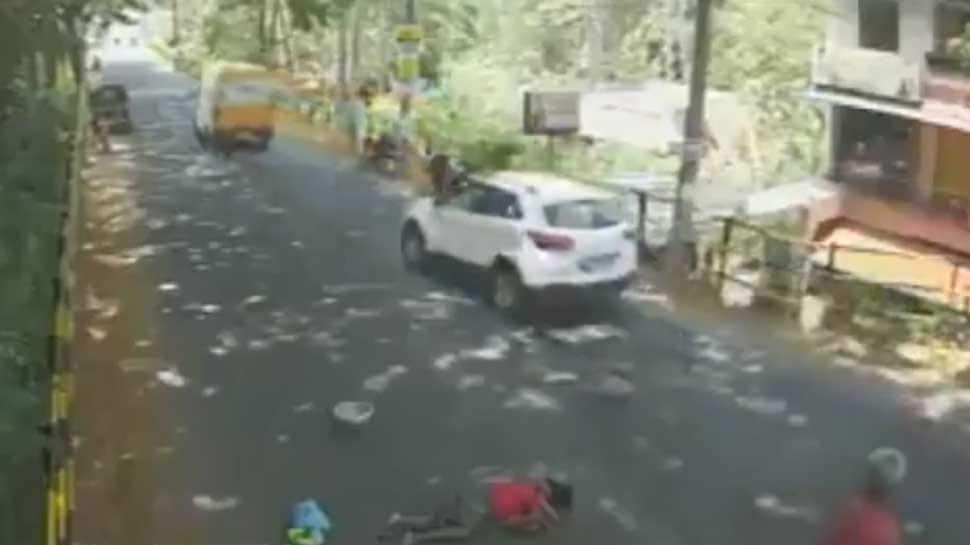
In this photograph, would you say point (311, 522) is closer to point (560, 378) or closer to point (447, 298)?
point (560, 378)

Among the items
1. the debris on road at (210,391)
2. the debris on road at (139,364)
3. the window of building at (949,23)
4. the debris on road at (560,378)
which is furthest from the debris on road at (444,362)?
the window of building at (949,23)

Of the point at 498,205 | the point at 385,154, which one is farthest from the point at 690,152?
the point at 385,154

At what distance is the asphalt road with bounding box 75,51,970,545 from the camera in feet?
31.0

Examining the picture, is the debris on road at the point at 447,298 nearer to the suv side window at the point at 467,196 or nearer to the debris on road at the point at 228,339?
the suv side window at the point at 467,196

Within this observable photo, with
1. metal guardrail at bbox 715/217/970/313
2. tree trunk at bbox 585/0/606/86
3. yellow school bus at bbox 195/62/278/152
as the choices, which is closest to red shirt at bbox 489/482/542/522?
metal guardrail at bbox 715/217/970/313

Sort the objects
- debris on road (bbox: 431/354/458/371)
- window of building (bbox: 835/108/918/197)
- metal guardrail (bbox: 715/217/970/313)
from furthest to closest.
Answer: window of building (bbox: 835/108/918/197) → metal guardrail (bbox: 715/217/970/313) → debris on road (bbox: 431/354/458/371)

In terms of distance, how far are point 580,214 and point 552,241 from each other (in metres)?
0.44

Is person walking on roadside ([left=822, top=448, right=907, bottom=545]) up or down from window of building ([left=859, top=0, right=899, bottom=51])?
down

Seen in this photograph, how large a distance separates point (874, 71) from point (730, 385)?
9.62 metres

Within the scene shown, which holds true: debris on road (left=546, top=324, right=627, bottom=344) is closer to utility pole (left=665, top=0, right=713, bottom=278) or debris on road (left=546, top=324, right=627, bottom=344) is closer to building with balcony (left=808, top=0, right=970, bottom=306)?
utility pole (left=665, top=0, right=713, bottom=278)

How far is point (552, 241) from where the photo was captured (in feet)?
47.4

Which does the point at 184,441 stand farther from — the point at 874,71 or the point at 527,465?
the point at 874,71

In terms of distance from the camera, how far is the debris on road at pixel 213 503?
934cm

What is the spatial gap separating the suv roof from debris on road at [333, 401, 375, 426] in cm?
380
